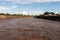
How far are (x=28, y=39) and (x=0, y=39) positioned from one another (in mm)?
2522

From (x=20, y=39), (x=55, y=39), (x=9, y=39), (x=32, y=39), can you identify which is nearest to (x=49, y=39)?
(x=55, y=39)

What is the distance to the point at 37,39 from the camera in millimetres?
14570

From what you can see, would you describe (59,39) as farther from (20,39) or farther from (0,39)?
(0,39)

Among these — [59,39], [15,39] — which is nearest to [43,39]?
[59,39]

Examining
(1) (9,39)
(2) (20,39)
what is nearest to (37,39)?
(2) (20,39)

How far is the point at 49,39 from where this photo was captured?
14766 mm

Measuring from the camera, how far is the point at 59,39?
48.2ft

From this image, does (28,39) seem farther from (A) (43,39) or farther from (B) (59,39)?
(B) (59,39)

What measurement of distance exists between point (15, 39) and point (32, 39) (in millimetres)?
1561

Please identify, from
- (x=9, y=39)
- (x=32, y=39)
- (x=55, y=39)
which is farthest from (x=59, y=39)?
(x=9, y=39)

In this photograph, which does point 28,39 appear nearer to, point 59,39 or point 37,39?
point 37,39

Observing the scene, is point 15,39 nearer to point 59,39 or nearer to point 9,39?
point 9,39

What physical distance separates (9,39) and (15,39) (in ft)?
1.80

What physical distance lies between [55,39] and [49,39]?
552 mm
